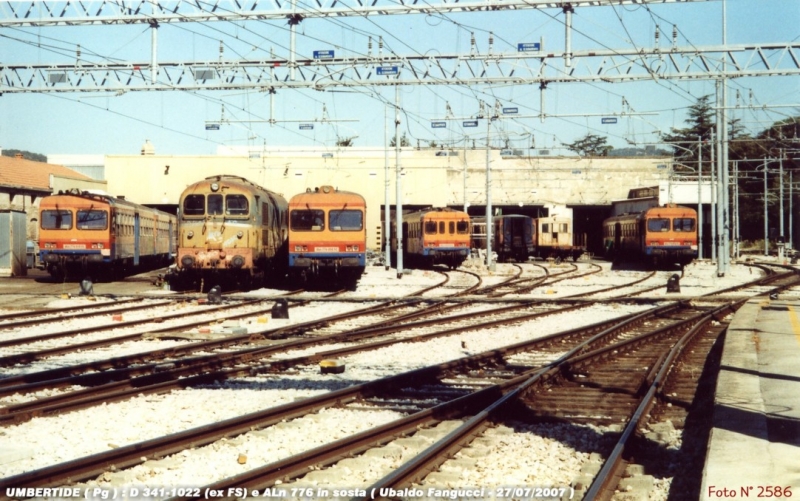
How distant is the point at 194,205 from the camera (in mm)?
25594

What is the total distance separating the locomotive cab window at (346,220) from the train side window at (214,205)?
12.2 feet

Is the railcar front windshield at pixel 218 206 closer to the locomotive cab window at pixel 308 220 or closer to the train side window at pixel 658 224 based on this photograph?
the locomotive cab window at pixel 308 220

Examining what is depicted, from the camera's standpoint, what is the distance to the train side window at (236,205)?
25.4m

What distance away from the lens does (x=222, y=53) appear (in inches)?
1078

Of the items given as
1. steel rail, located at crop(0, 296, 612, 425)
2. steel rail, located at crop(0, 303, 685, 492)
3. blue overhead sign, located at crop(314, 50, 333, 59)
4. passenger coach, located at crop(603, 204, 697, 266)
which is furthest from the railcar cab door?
steel rail, located at crop(0, 303, 685, 492)

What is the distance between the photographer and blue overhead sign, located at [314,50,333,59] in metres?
24.3

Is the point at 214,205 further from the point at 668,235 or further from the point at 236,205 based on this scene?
the point at 668,235

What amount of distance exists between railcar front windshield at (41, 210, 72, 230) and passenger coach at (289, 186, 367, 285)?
323 inches

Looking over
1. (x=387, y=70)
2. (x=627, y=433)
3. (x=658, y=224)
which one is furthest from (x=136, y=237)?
(x=627, y=433)

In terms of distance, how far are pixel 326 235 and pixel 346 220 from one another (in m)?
0.81

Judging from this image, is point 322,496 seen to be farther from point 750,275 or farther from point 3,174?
point 3,174

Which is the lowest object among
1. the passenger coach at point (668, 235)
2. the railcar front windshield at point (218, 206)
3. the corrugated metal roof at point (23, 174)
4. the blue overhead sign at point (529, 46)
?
the passenger coach at point (668, 235)

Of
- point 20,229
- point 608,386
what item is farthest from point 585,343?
point 20,229

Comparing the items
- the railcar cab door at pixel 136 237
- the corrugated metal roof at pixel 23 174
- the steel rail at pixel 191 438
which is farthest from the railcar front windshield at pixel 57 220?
the steel rail at pixel 191 438
